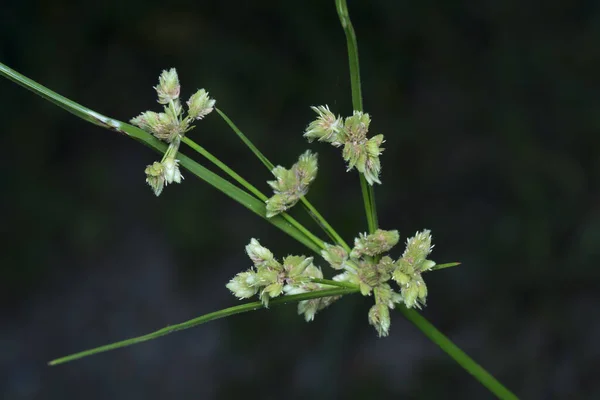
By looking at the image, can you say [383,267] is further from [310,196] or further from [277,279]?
[310,196]

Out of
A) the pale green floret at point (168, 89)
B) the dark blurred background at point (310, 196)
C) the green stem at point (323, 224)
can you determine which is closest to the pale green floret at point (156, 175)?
the pale green floret at point (168, 89)

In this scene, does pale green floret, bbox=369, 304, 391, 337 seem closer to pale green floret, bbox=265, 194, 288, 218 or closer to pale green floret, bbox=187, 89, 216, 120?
pale green floret, bbox=265, 194, 288, 218

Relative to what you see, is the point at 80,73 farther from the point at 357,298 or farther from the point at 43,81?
the point at 357,298

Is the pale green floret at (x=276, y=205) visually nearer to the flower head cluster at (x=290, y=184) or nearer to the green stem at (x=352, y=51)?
the flower head cluster at (x=290, y=184)

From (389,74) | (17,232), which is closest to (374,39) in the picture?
(389,74)

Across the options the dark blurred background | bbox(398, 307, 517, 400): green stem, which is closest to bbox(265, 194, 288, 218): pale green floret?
bbox(398, 307, 517, 400): green stem
